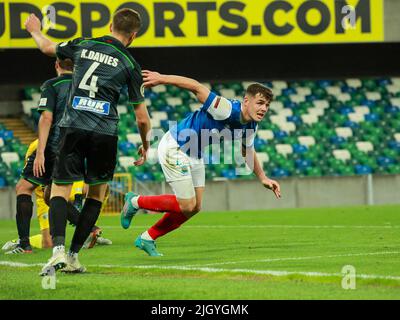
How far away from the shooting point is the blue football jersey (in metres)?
10.3

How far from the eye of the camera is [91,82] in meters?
8.77

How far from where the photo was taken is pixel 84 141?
877 centimetres

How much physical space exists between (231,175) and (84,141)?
1891 cm

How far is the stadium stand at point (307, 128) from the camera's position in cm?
2793

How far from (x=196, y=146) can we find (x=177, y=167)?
0.31 meters

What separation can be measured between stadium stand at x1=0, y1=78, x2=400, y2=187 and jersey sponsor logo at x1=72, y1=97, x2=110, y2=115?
17.3 meters

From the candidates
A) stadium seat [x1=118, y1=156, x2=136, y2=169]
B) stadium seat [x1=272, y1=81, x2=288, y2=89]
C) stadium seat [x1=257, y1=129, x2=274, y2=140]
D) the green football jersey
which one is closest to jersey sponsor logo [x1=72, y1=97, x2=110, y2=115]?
the green football jersey

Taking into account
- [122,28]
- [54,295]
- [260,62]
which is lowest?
[54,295]

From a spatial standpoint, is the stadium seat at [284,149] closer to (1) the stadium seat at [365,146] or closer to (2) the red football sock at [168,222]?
(1) the stadium seat at [365,146]

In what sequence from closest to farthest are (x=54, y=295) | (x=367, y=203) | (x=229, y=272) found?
(x=54, y=295), (x=229, y=272), (x=367, y=203)

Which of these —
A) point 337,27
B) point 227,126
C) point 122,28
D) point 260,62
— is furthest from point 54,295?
point 260,62

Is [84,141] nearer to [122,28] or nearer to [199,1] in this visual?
[122,28]

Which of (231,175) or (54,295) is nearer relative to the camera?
(54,295)

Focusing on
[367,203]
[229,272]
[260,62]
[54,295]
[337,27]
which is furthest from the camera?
[260,62]
